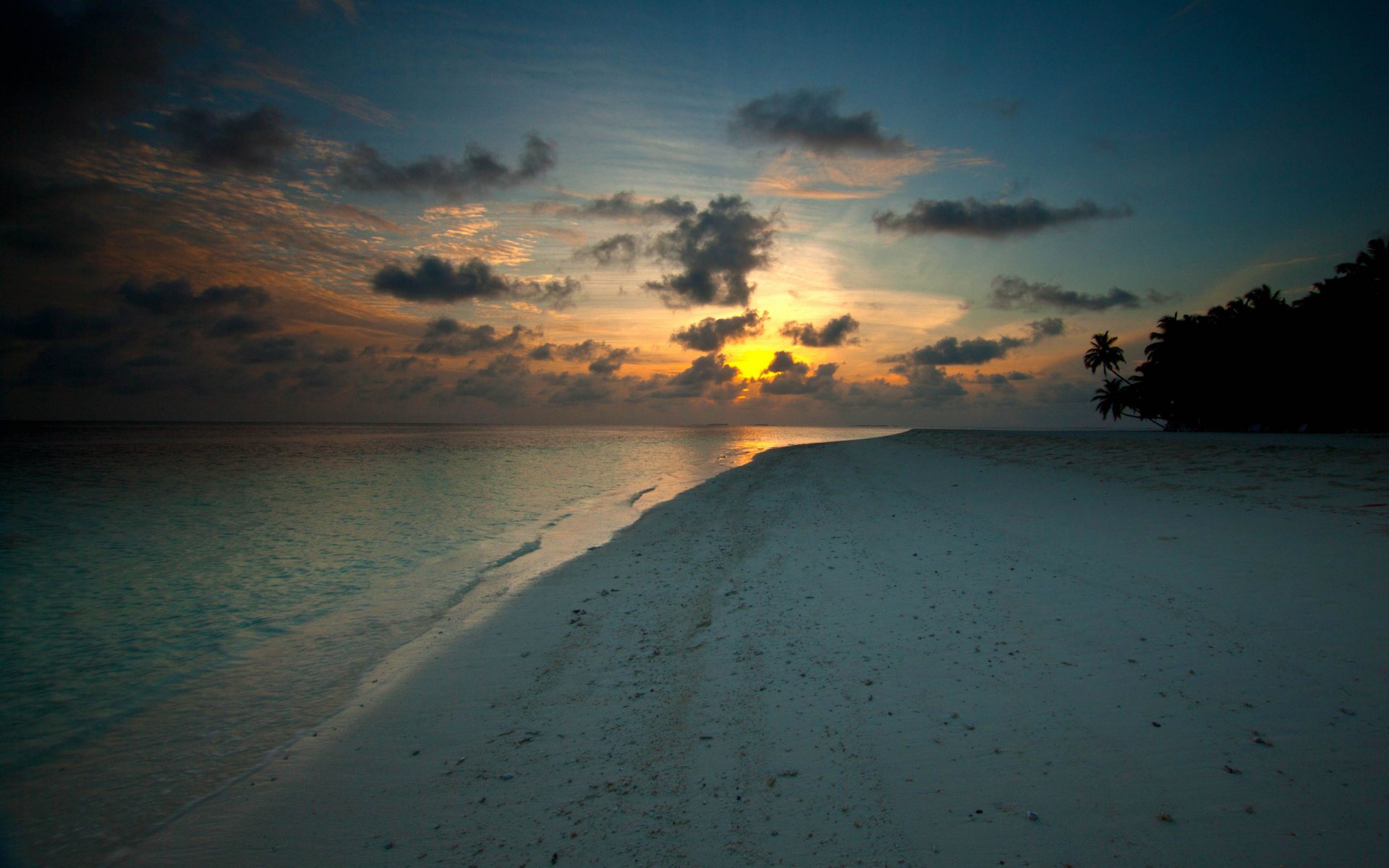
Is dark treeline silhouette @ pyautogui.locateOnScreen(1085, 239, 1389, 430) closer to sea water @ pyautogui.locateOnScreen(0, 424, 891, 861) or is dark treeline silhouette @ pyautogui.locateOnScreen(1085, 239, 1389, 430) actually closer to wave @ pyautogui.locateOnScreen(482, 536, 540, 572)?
sea water @ pyautogui.locateOnScreen(0, 424, 891, 861)

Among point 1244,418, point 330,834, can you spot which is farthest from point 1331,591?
point 1244,418

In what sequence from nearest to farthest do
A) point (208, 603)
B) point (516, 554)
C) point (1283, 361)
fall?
point (208, 603) → point (516, 554) → point (1283, 361)

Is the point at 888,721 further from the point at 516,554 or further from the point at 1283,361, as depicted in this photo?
the point at 1283,361

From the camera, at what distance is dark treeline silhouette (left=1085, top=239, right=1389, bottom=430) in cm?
3672

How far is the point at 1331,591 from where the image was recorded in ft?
19.8

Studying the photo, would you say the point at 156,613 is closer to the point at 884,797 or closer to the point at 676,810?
the point at 676,810

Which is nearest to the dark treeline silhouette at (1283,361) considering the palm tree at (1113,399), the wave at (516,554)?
the palm tree at (1113,399)

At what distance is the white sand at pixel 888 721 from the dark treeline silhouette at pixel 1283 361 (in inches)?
1734

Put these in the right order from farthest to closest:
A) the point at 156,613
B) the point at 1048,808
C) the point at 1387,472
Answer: the point at 1387,472
the point at 156,613
the point at 1048,808

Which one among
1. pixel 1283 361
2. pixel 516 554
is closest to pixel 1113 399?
pixel 1283 361

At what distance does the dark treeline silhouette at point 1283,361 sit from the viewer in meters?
36.7

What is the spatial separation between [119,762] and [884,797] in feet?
21.8

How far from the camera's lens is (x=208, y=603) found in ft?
31.8

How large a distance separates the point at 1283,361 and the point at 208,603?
62970mm
